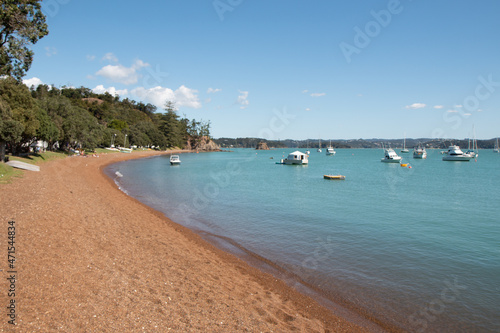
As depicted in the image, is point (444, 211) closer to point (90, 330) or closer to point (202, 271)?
point (202, 271)

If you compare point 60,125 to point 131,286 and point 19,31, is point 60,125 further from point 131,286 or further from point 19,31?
point 131,286

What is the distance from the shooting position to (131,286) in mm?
8250

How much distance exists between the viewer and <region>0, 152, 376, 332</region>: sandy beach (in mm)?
6543

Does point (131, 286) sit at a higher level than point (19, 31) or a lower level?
lower

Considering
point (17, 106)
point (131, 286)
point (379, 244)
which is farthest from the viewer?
point (17, 106)

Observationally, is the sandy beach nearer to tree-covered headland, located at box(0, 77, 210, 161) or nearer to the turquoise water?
the turquoise water

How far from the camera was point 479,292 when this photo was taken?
425 inches

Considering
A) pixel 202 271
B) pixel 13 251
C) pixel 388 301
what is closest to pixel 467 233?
pixel 388 301

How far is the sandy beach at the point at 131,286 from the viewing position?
258 inches

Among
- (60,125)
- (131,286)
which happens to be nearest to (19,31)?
(131,286)

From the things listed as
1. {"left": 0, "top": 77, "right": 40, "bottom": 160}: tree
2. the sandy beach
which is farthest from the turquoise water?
{"left": 0, "top": 77, "right": 40, "bottom": 160}: tree

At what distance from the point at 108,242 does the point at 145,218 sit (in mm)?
6477

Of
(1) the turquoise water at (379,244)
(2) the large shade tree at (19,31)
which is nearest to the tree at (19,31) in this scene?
(2) the large shade tree at (19,31)

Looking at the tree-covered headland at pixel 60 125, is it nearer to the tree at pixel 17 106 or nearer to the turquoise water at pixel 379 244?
the tree at pixel 17 106
